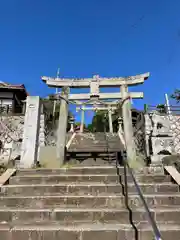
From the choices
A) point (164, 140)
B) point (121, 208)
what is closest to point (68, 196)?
point (121, 208)

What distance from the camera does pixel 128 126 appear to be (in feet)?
21.1

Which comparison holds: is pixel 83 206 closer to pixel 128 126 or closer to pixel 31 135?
pixel 31 135

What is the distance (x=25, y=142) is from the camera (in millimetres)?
5852

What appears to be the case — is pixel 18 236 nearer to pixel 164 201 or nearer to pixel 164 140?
pixel 164 201

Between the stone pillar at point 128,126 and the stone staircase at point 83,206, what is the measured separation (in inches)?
51.9

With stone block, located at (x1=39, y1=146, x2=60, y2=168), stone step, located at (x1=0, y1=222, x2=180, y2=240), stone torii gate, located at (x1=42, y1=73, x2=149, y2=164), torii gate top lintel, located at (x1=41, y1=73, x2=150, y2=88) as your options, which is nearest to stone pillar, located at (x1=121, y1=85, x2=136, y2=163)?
stone torii gate, located at (x1=42, y1=73, x2=149, y2=164)

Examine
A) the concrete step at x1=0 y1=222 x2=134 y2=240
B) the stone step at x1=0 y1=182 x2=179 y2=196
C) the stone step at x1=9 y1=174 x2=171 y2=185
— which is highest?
the stone step at x1=9 y1=174 x2=171 y2=185

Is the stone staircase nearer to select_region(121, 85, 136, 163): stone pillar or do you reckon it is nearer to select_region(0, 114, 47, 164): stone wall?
select_region(121, 85, 136, 163): stone pillar

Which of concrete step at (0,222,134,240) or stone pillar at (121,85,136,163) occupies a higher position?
stone pillar at (121,85,136,163)

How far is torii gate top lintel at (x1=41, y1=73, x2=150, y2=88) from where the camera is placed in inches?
279

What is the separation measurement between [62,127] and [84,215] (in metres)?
3.67

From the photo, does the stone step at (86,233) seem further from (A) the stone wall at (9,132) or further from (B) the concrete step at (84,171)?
(A) the stone wall at (9,132)

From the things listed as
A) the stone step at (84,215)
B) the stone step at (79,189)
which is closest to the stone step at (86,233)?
the stone step at (84,215)

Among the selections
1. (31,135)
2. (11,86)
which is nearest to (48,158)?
(31,135)
